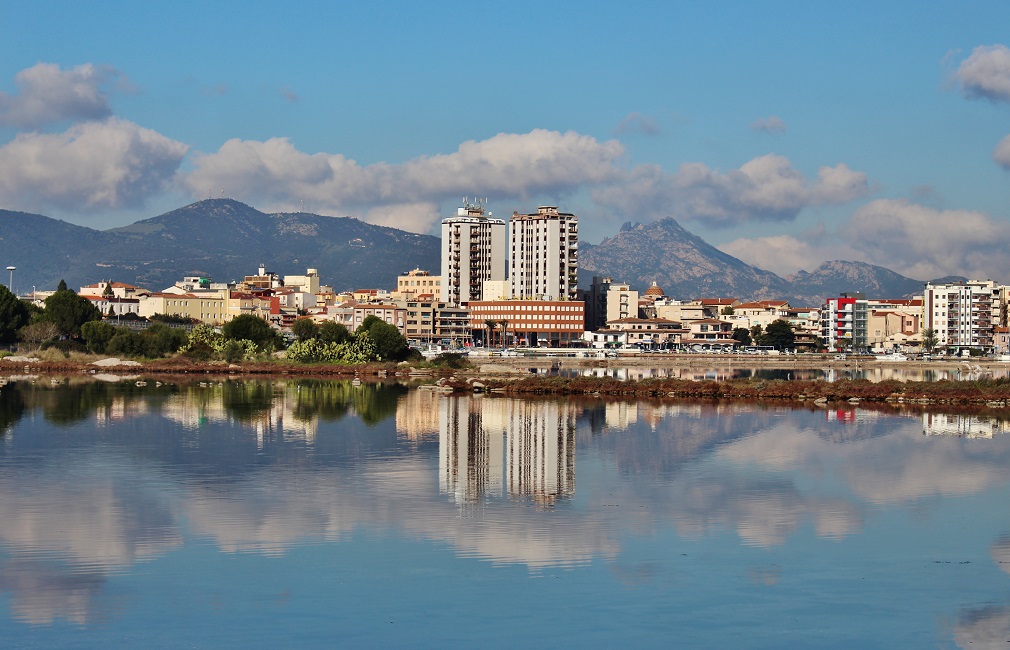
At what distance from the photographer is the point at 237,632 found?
12.3m

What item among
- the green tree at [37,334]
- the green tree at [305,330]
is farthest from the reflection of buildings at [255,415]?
the green tree at [305,330]

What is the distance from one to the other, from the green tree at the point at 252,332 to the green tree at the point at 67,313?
9.00 meters

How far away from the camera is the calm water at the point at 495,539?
1271 centimetres

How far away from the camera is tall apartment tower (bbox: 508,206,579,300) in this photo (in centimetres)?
11994

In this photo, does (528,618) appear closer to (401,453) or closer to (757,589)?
(757,589)

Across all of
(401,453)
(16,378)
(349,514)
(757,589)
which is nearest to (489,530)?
(349,514)

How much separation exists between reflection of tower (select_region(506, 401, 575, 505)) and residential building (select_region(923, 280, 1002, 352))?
275ft

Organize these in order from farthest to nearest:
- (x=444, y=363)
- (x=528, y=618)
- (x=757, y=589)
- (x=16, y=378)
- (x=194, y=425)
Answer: (x=444, y=363), (x=16, y=378), (x=194, y=425), (x=757, y=589), (x=528, y=618)

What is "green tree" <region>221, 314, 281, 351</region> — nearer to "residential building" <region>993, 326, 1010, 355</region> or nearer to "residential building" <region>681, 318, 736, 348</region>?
"residential building" <region>681, 318, 736, 348</region>

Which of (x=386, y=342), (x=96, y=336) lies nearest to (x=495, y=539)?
(x=386, y=342)

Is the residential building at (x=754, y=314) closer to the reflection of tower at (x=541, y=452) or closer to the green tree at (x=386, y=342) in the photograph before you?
the green tree at (x=386, y=342)

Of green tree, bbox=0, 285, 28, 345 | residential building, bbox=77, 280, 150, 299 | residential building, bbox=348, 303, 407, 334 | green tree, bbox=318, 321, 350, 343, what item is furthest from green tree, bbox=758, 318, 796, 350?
green tree, bbox=0, 285, 28, 345

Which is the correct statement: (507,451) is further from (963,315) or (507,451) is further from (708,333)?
(708,333)

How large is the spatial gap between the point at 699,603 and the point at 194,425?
21.4m
